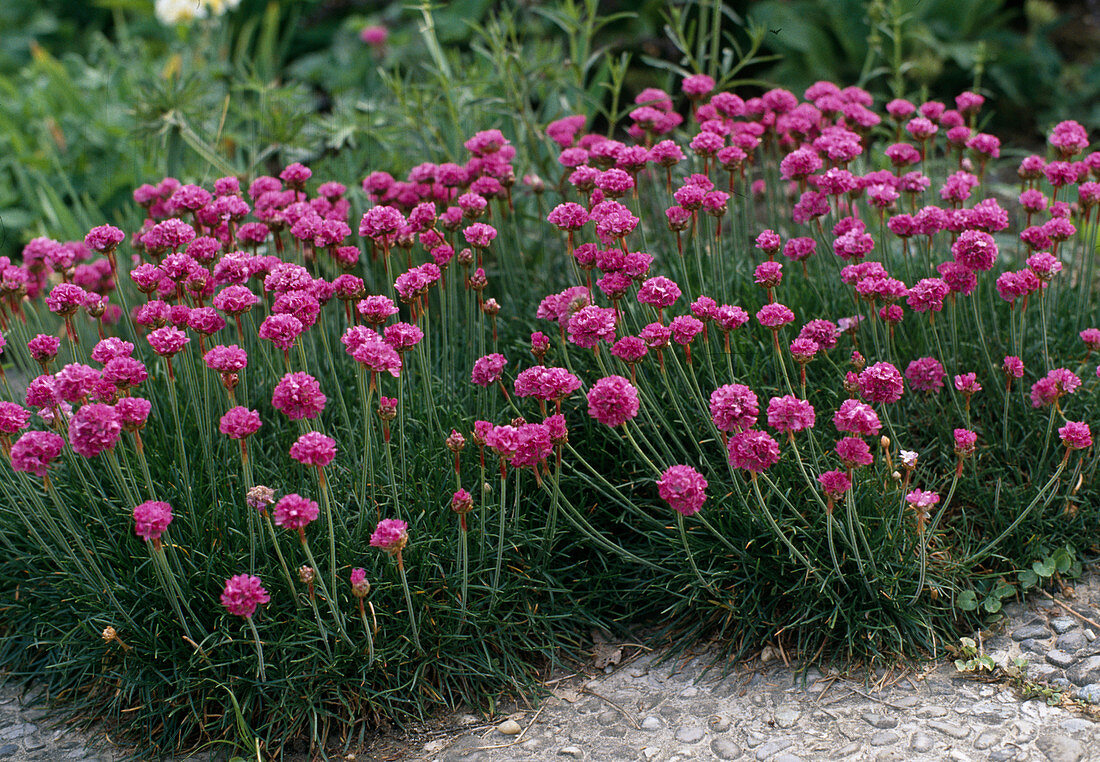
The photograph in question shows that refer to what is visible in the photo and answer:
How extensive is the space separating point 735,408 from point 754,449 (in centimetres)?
10

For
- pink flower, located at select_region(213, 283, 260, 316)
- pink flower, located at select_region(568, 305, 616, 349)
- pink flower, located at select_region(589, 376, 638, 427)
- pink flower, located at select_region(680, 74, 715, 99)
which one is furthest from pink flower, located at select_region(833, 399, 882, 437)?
pink flower, located at select_region(680, 74, 715, 99)

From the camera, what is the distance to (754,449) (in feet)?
6.85

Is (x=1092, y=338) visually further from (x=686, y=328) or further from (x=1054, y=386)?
(x=686, y=328)

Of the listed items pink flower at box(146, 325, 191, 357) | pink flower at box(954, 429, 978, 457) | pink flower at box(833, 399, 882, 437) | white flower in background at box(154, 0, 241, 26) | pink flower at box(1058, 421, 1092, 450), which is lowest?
pink flower at box(1058, 421, 1092, 450)

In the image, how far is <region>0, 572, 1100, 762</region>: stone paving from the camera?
2160mm

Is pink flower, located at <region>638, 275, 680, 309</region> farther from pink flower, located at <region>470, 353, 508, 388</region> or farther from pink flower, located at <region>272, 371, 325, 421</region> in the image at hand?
pink flower, located at <region>272, 371, 325, 421</region>

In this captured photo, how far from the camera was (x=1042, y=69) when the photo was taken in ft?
20.7

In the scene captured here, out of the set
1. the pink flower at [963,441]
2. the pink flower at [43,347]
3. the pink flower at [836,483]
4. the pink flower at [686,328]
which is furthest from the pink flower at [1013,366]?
the pink flower at [43,347]

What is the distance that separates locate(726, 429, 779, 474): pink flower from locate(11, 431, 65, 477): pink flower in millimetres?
1523

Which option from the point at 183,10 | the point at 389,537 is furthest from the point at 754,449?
the point at 183,10

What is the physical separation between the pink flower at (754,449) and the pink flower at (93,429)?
136cm

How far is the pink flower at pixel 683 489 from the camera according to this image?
6.83 feet

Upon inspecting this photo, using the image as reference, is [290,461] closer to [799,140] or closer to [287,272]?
[287,272]

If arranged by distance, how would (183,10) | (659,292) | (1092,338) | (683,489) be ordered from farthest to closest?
(183,10), (1092,338), (659,292), (683,489)
